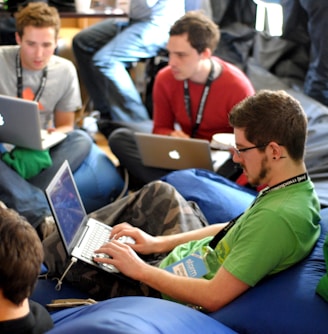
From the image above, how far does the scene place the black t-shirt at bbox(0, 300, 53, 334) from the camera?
119cm

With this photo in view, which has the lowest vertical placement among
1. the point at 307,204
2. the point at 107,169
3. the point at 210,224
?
the point at 107,169

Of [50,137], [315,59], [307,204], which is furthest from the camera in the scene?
[315,59]

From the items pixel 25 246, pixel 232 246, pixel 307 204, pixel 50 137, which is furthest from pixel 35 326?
pixel 50 137

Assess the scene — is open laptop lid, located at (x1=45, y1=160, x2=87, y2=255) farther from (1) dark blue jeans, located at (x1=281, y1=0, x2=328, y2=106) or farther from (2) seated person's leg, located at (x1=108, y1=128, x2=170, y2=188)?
(1) dark blue jeans, located at (x1=281, y1=0, x2=328, y2=106)

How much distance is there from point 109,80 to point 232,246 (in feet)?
7.18

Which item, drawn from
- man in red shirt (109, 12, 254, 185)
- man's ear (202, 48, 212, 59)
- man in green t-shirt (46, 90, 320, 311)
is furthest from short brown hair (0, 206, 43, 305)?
man's ear (202, 48, 212, 59)

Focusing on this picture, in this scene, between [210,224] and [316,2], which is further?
[316,2]

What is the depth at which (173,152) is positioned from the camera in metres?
2.65

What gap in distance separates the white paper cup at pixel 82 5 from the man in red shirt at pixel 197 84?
2.88 feet

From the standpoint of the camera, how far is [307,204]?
1.52 m

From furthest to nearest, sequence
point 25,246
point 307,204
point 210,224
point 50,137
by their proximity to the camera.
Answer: point 50,137, point 210,224, point 307,204, point 25,246

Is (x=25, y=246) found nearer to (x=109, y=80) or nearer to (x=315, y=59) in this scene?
(x=109, y=80)

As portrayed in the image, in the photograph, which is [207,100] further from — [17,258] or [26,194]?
[17,258]

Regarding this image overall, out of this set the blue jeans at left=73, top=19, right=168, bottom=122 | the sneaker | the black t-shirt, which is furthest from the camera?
the blue jeans at left=73, top=19, right=168, bottom=122
